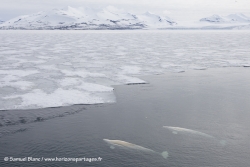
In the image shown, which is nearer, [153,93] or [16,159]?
[16,159]

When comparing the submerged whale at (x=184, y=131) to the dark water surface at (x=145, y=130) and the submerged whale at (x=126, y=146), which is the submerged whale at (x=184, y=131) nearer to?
the dark water surface at (x=145, y=130)

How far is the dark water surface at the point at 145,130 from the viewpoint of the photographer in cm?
568

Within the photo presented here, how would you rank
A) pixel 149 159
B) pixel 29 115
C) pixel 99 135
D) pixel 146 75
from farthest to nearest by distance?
1. pixel 146 75
2. pixel 29 115
3. pixel 99 135
4. pixel 149 159

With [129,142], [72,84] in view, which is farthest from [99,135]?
[72,84]

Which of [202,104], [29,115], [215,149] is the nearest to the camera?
[215,149]

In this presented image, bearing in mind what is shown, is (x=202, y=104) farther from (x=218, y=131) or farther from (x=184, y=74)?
(x=184, y=74)

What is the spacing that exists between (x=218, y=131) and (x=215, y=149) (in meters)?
1.03

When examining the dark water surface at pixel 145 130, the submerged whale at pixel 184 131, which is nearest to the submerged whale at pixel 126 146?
the dark water surface at pixel 145 130

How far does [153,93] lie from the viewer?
1041cm

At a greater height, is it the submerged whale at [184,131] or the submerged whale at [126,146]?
the submerged whale at [184,131]

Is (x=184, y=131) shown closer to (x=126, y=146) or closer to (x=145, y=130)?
(x=145, y=130)

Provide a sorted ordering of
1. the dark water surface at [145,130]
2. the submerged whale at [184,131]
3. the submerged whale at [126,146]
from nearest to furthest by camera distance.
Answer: the dark water surface at [145,130] → the submerged whale at [126,146] → the submerged whale at [184,131]

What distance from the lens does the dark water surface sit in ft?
18.6

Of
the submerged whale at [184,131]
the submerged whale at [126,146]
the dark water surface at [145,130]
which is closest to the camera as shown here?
the dark water surface at [145,130]
